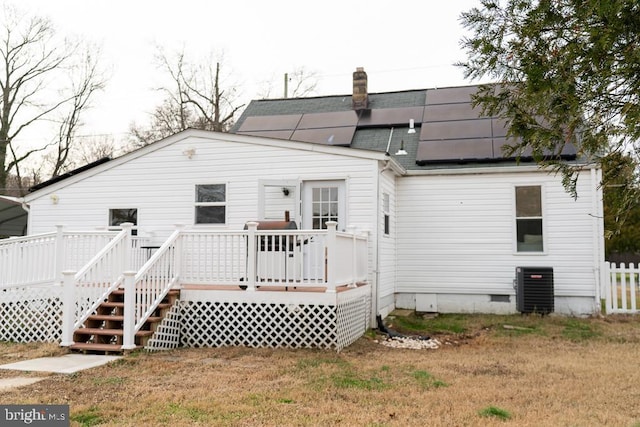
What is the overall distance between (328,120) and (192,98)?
18.1m

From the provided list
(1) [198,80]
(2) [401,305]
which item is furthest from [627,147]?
(1) [198,80]

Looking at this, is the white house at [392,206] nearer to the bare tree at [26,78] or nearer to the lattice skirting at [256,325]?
the lattice skirting at [256,325]

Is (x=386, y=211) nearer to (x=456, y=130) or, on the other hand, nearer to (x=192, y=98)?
(x=456, y=130)

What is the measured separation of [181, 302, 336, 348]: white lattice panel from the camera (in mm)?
7809

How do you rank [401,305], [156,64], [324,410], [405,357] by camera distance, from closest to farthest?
[324,410]
[405,357]
[401,305]
[156,64]

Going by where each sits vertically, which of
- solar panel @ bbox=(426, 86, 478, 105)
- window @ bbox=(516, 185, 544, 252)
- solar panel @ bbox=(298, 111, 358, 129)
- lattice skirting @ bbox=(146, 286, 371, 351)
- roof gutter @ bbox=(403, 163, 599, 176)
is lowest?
lattice skirting @ bbox=(146, 286, 371, 351)

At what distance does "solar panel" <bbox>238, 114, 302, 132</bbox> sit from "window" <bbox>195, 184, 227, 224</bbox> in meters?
3.90

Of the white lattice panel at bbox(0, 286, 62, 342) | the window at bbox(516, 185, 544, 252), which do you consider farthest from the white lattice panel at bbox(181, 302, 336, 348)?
the window at bbox(516, 185, 544, 252)

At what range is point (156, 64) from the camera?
3044 centimetres

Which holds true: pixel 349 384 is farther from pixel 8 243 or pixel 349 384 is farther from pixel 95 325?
pixel 8 243

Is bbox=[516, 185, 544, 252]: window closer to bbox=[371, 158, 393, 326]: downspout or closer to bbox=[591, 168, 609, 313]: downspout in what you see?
bbox=[591, 168, 609, 313]: downspout

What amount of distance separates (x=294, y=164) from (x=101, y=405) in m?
6.55

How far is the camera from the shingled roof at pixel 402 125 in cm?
1205

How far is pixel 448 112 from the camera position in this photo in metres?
13.7
